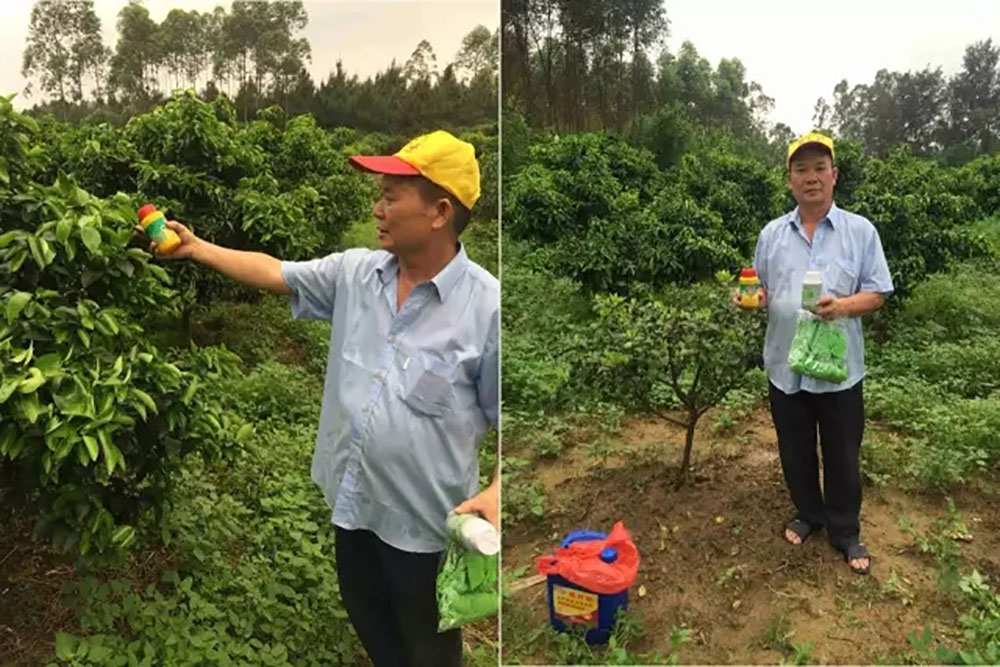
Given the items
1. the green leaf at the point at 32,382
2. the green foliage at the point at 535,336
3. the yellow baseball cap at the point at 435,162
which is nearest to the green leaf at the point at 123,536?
the green leaf at the point at 32,382

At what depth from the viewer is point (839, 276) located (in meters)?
2.09

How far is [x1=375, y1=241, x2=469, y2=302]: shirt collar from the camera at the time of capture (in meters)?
1.51

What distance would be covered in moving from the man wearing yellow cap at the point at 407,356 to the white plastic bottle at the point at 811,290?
3.10 feet

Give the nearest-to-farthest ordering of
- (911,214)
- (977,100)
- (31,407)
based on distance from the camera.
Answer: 1. (31,407)
2. (977,100)
3. (911,214)

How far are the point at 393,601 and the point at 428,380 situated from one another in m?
0.52

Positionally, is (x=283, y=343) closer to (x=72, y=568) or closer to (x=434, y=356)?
(x=72, y=568)

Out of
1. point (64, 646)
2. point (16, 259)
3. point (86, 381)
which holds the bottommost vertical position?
point (64, 646)

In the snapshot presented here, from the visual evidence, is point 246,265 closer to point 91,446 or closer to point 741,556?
point 91,446

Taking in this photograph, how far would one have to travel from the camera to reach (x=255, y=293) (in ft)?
11.7

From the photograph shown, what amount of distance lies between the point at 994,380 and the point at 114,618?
346cm

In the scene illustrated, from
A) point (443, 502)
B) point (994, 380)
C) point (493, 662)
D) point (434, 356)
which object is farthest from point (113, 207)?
point (994, 380)

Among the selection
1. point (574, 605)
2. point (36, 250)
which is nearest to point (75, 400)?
point (36, 250)

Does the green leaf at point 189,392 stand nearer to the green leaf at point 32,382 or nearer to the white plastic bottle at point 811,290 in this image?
the green leaf at point 32,382

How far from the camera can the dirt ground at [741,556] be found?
2137 mm
